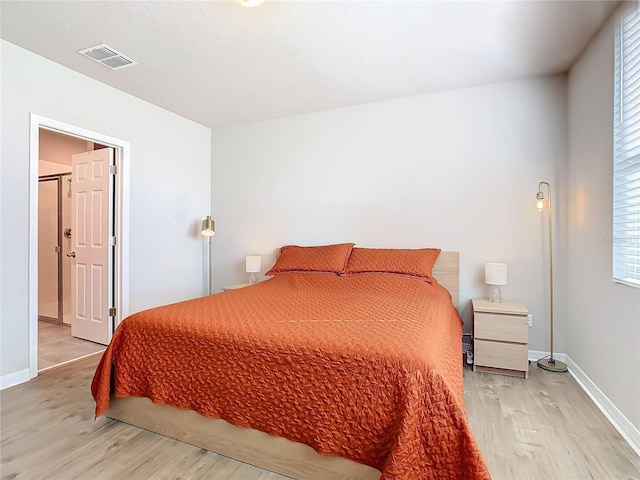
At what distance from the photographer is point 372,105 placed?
3486mm

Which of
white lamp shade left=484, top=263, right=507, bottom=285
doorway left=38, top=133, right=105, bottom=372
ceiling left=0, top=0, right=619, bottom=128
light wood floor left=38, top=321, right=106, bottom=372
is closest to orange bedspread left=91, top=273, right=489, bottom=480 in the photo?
white lamp shade left=484, top=263, right=507, bottom=285

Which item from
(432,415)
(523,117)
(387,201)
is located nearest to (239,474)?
(432,415)

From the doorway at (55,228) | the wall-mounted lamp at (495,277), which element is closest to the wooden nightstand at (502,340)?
the wall-mounted lamp at (495,277)

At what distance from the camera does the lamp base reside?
265 centimetres

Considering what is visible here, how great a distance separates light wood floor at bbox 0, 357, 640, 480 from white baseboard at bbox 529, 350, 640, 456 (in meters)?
0.04

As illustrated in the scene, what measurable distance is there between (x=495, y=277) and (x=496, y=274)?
27 millimetres

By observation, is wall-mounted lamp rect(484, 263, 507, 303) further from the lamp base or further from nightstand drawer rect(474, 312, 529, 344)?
the lamp base

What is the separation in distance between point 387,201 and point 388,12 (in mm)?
1736

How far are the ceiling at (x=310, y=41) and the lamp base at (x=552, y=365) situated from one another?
247cm

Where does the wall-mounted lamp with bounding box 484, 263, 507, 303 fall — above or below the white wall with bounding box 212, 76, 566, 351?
below

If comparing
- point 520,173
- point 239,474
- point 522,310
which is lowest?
point 239,474

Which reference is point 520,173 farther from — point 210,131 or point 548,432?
point 210,131

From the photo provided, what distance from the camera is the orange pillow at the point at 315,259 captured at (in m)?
3.17

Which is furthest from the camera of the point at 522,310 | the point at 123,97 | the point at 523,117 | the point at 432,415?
the point at 123,97
